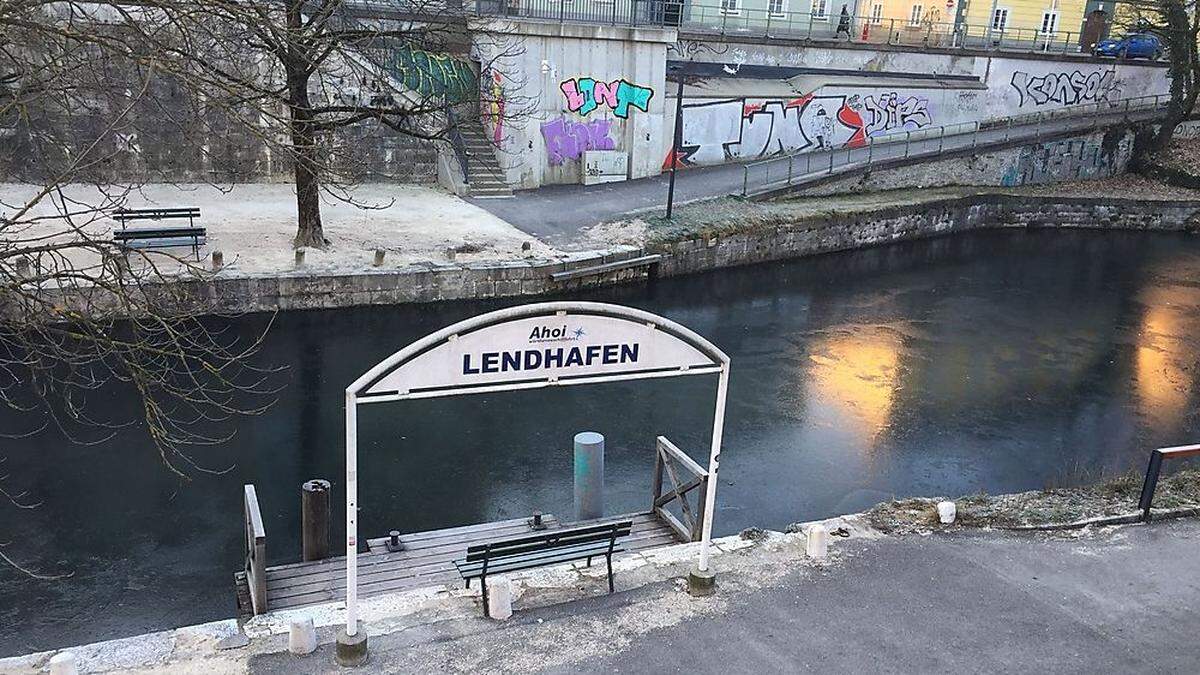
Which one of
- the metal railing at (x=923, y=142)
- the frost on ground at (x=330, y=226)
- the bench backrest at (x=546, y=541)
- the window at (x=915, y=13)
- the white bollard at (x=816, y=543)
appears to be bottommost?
the frost on ground at (x=330, y=226)

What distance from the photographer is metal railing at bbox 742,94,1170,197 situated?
27906 millimetres

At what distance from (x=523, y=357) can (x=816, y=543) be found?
11.5 ft

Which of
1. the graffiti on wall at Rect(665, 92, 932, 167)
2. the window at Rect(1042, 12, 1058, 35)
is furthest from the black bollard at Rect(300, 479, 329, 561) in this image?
the window at Rect(1042, 12, 1058, 35)

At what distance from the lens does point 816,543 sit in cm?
845

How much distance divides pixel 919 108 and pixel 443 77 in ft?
59.9

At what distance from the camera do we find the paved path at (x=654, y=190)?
22.5 metres

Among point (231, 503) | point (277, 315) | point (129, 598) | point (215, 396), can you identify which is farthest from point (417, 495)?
point (277, 315)

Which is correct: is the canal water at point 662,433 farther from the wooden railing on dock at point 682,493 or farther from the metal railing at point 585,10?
the metal railing at point 585,10

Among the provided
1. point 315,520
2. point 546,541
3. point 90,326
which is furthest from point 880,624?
point 90,326

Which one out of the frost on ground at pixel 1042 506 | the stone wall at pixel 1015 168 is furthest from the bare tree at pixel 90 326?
the stone wall at pixel 1015 168

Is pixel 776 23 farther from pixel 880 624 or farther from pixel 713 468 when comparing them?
pixel 880 624

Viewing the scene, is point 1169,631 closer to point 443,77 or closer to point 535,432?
point 535,432

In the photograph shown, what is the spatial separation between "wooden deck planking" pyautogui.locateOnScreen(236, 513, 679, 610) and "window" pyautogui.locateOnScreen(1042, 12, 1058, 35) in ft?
139

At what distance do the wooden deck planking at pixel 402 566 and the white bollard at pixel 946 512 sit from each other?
2.62 meters
